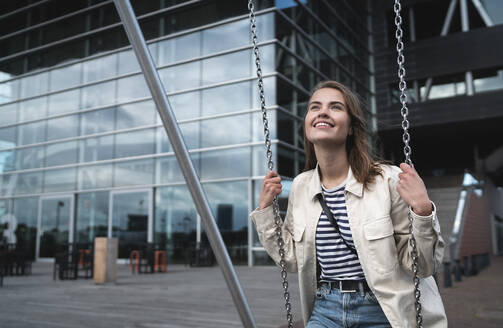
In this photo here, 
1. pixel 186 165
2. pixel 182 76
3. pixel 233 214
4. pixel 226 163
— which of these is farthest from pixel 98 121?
pixel 186 165

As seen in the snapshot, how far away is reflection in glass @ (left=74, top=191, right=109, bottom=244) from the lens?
58.6 feet

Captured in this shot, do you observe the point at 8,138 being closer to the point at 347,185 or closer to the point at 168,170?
the point at 168,170

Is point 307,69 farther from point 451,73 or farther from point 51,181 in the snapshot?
point 51,181

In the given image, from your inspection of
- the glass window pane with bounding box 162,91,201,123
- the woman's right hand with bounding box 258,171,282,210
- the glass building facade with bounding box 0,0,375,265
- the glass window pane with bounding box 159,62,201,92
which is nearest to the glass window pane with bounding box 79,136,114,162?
the glass building facade with bounding box 0,0,375,265

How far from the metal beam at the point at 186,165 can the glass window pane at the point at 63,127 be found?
17.7 meters

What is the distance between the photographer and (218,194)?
1574 centimetres

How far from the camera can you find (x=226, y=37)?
16.7 meters

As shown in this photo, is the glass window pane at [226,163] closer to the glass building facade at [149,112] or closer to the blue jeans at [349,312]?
the glass building facade at [149,112]

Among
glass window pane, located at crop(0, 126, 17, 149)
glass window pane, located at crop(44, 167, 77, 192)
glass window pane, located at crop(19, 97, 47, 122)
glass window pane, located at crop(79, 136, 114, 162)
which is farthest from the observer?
glass window pane, located at crop(0, 126, 17, 149)

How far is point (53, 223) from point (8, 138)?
497 centimetres

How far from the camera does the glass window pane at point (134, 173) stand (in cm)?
1712

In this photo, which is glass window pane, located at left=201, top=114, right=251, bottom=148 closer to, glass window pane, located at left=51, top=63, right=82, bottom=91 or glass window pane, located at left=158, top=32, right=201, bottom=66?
glass window pane, located at left=158, top=32, right=201, bottom=66

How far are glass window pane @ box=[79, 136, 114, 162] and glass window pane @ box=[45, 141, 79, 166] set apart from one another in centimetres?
38

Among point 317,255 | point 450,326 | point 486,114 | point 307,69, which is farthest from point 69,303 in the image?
point 486,114
